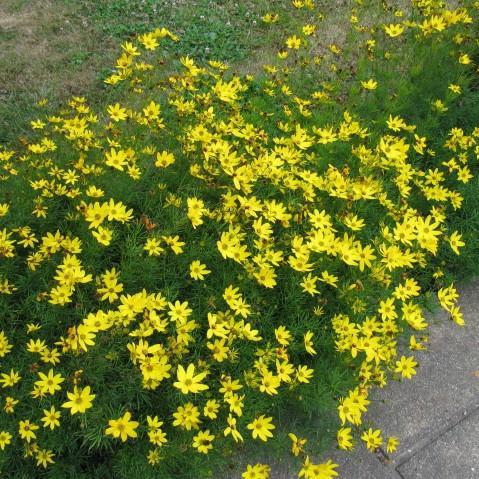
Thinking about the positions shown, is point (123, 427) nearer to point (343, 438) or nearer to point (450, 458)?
point (343, 438)

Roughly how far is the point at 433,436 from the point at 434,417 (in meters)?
0.11

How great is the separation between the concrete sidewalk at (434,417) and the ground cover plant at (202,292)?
0.15m

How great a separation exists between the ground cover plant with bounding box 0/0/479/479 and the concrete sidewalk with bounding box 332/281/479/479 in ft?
0.50

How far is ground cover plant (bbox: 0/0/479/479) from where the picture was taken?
2.26 metres

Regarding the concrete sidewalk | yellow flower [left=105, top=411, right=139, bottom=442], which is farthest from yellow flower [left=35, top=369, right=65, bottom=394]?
the concrete sidewalk

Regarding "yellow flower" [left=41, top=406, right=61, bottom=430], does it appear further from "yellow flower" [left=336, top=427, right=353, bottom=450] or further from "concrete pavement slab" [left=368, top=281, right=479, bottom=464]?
"concrete pavement slab" [left=368, top=281, right=479, bottom=464]

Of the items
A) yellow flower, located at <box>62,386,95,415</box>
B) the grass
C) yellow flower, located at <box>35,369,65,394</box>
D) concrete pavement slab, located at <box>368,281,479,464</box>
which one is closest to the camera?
yellow flower, located at <box>62,386,95,415</box>

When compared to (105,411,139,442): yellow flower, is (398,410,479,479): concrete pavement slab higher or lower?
lower

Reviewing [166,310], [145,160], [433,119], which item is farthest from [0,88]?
[433,119]

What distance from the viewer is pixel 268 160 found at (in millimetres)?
2896

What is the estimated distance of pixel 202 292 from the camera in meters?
2.63

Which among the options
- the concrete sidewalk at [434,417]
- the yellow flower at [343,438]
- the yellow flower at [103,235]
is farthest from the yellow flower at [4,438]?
the concrete sidewalk at [434,417]

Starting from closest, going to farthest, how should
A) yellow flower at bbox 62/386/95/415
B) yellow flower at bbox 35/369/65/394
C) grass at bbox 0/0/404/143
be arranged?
1. yellow flower at bbox 62/386/95/415
2. yellow flower at bbox 35/369/65/394
3. grass at bbox 0/0/404/143

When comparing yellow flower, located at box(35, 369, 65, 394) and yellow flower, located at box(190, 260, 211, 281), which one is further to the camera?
yellow flower, located at box(190, 260, 211, 281)
